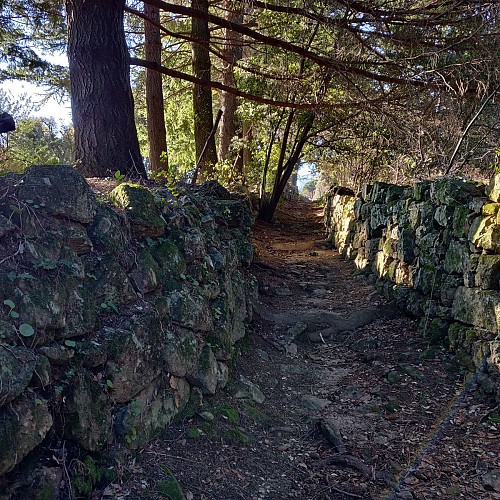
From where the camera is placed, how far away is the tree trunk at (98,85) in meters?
5.21

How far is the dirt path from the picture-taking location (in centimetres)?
307

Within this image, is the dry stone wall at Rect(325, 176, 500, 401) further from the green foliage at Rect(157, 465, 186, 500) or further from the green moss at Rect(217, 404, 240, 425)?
the green foliage at Rect(157, 465, 186, 500)

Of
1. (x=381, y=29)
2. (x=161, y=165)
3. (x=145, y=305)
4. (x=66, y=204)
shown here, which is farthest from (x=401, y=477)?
(x=161, y=165)

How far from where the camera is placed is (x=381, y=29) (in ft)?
20.8

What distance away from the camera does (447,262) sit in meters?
5.14

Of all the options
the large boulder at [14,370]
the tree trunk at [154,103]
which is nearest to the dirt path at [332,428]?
the large boulder at [14,370]

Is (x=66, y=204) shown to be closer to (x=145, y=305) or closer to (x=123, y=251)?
(x=123, y=251)

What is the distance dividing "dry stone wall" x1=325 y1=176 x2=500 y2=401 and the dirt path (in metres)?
0.28

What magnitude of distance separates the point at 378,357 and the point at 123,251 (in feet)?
10.3

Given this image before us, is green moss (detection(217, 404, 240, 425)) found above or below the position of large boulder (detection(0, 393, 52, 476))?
below

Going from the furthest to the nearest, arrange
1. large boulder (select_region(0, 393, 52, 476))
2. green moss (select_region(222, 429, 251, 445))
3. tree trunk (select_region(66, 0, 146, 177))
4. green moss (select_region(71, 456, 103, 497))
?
tree trunk (select_region(66, 0, 146, 177))
green moss (select_region(222, 429, 251, 445))
green moss (select_region(71, 456, 103, 497))
large boulder (select_region(0, 393, 52, 476))

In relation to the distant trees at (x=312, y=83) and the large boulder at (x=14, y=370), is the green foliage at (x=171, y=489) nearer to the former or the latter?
the large boulder at (x=14, y=370)

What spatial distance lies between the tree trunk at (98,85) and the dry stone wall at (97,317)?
1.40 m

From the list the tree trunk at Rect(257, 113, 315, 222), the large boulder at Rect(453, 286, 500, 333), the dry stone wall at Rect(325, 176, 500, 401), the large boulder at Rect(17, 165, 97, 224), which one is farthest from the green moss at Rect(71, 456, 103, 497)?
the tree trunk at Rect(257, 113, 315, 222)
